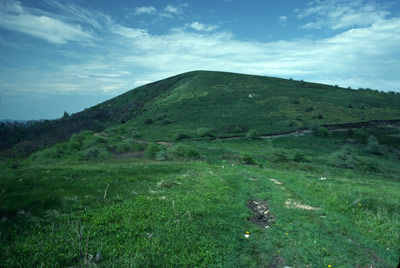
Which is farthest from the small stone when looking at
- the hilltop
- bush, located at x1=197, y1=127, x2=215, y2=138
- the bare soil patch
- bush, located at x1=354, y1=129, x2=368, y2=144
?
bush, located at x1=354, y1=129, x2=368, y2=144

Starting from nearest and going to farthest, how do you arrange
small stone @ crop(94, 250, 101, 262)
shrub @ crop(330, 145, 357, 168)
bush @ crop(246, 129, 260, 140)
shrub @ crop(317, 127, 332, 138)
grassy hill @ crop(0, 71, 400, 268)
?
1. small stone @ crop(94, 250, 101, 262)
2. grassy hill @ crop(0, 71, 400, 268)
3. shrub @ crop(330, 145, 357, 168)
4. bush @ crop(246, 129, 260, 140)
5. shrub @ crop(317, 127, 332, 138)

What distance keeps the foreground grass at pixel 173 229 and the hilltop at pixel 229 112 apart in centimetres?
5710

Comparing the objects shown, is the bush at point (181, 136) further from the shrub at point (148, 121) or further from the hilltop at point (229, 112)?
the shrub at point (148, 121)

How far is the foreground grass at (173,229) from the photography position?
6.48 m

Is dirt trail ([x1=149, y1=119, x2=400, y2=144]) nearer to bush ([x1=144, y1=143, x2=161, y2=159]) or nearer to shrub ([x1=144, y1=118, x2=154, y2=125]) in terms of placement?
bush ([x1=144, y1=143, x2=161, y2=159])

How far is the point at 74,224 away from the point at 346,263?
1076 cm

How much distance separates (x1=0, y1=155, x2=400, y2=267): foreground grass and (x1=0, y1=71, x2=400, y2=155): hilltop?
187 ft

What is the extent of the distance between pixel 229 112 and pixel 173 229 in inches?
3666

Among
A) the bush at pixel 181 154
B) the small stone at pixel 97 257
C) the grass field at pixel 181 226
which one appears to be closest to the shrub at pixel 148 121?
the bush at pixel 181 154

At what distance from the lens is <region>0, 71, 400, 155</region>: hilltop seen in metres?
79.0

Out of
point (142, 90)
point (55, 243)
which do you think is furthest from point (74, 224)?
point (142, 90)

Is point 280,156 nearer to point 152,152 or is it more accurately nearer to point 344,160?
point 344,160

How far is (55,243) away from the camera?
6.44 metres

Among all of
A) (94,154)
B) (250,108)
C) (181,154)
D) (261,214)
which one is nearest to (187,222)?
(261,214)
